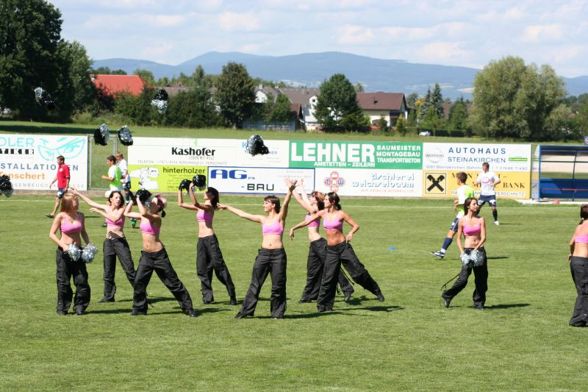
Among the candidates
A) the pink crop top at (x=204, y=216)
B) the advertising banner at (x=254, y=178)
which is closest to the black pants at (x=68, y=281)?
the pink crop top at (x=204, y=216)

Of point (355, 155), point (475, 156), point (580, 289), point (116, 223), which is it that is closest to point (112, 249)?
point (116, 223)

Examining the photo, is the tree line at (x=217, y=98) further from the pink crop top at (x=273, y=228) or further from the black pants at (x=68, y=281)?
the pink crop top at (x=273, y=228)

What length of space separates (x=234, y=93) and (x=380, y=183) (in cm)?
9617

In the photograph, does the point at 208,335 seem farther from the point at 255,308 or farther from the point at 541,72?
the point at 541,72

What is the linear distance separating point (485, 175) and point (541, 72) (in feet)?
338

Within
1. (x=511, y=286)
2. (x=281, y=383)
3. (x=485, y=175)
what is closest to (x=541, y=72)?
(x=485, y=175)

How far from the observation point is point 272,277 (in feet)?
49.0

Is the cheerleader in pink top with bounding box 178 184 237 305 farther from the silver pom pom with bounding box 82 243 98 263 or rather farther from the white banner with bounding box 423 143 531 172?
the white banner with bounding box 423 143 531 172

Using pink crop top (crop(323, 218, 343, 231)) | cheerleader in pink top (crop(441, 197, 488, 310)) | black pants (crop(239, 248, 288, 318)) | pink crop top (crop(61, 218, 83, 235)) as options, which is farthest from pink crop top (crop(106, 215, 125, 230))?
cheerleader in pink top (crop(441, 197, 488, 310))

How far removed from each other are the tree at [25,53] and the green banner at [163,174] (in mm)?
47109

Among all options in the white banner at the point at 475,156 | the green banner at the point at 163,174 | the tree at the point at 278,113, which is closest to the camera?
the green banner at the point at 163,174

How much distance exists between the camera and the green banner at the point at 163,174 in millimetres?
41062

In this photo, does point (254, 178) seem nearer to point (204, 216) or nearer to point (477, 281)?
point (204, 216)

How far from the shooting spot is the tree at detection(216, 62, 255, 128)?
135875mm
